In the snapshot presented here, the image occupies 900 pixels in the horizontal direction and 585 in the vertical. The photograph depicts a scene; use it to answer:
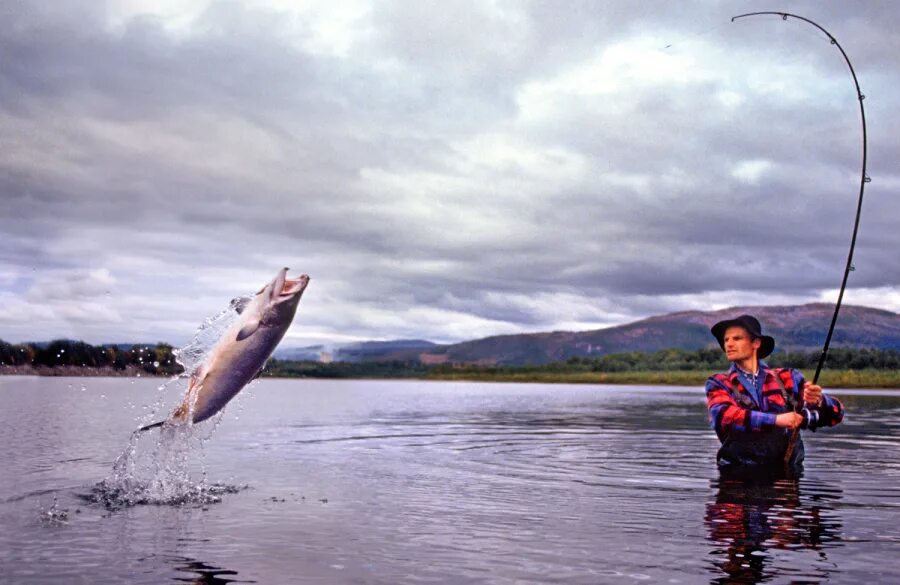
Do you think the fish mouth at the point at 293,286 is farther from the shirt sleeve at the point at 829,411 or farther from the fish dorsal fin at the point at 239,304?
the shirt sleeve at the point at 829,411

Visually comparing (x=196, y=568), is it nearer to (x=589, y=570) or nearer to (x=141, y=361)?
(x=589, y=570)

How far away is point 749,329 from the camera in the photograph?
1311 cm

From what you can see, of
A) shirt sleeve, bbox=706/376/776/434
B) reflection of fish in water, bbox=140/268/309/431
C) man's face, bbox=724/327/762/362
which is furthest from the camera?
man's face, bbox=724/327/762/362

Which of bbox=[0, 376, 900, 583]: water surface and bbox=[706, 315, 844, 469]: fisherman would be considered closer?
bbox=[0, 376, 900, 583]: water surface

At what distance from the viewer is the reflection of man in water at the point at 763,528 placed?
7.67 metres

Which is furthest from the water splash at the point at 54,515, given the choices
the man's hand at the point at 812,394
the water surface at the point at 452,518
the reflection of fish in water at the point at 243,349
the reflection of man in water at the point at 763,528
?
the man's hand at the point at 812,394

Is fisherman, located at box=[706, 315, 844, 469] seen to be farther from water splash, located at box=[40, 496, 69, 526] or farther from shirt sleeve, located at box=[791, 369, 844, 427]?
water splash, located at box=[40, 496, 69, 526]

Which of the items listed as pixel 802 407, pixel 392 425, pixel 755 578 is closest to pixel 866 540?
pixel 755 578

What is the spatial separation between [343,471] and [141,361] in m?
4.66

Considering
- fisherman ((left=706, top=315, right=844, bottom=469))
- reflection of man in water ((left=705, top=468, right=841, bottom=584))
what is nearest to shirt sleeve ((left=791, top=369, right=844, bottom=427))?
fisherman ((left=706, top=315, right=844, bottom=469))

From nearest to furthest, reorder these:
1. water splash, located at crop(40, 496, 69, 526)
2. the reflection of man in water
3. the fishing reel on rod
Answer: the reflection of man in water < water splash, located at crop(40, 496, 69, 526) < the fishing reel on rod

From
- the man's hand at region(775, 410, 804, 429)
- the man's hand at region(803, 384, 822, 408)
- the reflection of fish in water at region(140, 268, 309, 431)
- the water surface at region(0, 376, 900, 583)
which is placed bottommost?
the water surface at region(0, 376, 900, 583)

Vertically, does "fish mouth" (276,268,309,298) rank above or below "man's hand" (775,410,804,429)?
above

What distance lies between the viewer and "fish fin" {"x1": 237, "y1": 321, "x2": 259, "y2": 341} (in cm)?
870
